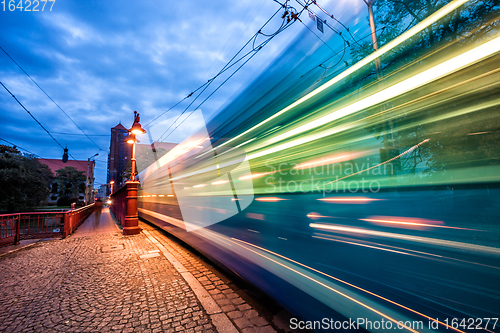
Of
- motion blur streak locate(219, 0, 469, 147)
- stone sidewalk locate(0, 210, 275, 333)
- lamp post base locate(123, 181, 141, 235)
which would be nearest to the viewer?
motion blur streak locate(219, 0, 469, 147)

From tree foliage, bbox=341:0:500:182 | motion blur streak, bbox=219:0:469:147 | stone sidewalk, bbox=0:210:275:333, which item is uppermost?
motion blur streak, bbox=219:0:469:147

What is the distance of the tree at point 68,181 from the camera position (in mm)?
64875

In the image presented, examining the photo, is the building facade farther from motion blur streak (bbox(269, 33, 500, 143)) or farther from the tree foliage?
the tree foliage

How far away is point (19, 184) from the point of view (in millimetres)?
24141

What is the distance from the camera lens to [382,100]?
2746mm

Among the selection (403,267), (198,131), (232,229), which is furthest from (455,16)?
(198,131)

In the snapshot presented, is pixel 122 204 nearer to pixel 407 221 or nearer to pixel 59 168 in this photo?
pixel 407 221

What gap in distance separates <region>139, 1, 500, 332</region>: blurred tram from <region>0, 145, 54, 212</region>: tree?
102 feet

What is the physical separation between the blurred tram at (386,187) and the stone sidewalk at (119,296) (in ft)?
2.83

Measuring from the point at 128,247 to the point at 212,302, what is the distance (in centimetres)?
480

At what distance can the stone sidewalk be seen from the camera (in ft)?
8.79

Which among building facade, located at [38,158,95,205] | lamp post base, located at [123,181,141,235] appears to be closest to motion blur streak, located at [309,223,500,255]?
lamp post base, located at [123,181,141,235]

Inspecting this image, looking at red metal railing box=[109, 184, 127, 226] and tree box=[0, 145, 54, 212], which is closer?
red metal railing box=[109, 184, 127, 226]

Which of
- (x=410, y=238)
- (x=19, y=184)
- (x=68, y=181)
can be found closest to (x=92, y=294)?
(x=410, y=238)
